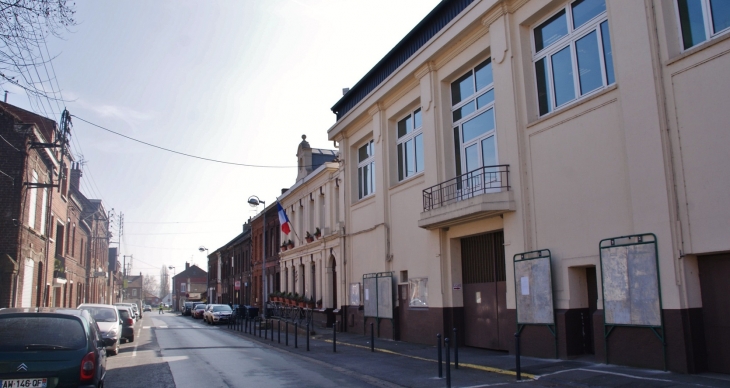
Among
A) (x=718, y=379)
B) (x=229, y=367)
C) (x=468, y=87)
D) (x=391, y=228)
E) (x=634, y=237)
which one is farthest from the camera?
(x=391, y=228)

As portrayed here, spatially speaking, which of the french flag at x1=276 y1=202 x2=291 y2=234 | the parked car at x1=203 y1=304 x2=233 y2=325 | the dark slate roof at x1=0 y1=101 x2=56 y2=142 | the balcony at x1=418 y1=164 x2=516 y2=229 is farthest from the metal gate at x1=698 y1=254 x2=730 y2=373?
the parked car at x1=203 y1=304 x2=233 y2=325

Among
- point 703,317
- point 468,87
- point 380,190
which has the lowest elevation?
point 703,317

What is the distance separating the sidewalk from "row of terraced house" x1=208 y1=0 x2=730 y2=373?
468mm

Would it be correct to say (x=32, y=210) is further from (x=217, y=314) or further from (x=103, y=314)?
(x=217, y=314)

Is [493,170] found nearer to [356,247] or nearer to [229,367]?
[229,367]

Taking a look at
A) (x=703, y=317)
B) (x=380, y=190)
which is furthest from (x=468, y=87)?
(x=703, y=317)

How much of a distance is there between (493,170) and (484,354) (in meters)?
4.88

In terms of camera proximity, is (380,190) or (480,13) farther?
(380,190)

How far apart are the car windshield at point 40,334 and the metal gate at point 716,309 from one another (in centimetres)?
999

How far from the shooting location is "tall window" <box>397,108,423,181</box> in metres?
20.3

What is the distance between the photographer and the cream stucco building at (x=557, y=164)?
10.1 metres

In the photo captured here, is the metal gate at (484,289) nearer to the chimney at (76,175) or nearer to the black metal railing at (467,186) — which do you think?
the black metal railing at (467,186)

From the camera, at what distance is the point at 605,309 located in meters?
11.5

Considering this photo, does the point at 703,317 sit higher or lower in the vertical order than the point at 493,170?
lower
